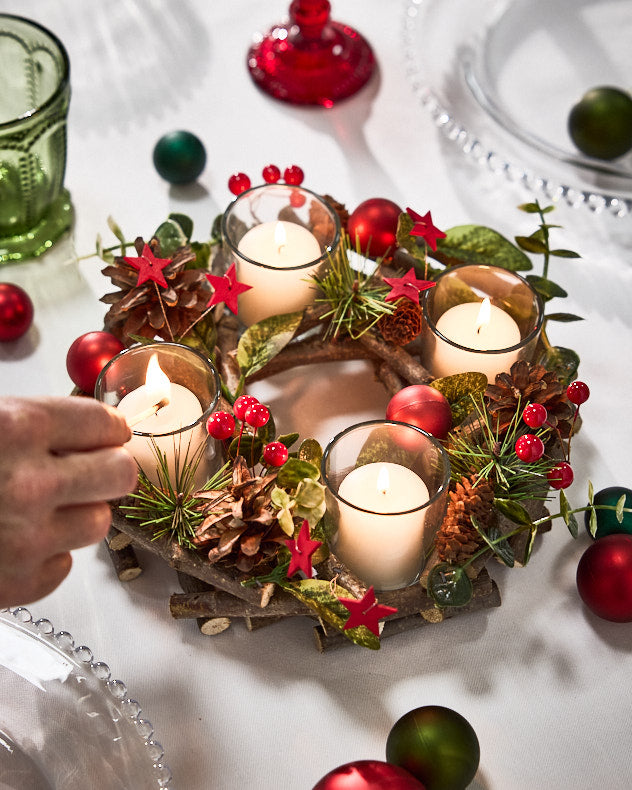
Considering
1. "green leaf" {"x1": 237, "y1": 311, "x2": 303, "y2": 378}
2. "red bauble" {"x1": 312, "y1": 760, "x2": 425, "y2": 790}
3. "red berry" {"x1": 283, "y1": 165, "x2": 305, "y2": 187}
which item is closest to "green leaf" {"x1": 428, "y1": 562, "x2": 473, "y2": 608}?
"red bauble" {"x1": 312, "y1": 760, "x2": 425, "y2": 790}

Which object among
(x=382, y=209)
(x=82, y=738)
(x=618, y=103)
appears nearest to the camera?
(x=82, y=738)

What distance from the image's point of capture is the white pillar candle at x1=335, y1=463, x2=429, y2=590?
0.59 meters

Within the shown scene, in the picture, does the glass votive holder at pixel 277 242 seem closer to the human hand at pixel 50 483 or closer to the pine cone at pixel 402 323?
the pine cone at pixel 402 323

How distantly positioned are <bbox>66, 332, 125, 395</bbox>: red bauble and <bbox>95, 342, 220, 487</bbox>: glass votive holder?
39 mm

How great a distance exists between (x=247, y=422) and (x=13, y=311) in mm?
289

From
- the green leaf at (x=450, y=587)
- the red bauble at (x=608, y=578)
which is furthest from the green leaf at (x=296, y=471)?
the red bauble at (x=608, y=578)

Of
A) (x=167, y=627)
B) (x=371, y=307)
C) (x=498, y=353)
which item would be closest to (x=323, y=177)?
(x=371, y=307)

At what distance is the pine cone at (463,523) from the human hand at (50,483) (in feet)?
0.77

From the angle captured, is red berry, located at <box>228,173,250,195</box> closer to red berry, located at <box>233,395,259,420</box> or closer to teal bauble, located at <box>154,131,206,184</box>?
teal bauble, located at <box>154,131,206,184</box>

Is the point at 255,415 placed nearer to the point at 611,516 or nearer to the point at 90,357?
the point at 90,357

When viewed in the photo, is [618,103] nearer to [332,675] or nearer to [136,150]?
[136,150]

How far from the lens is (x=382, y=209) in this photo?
0.79m

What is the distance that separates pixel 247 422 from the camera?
630 mm

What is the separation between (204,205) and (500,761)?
0.59 m
